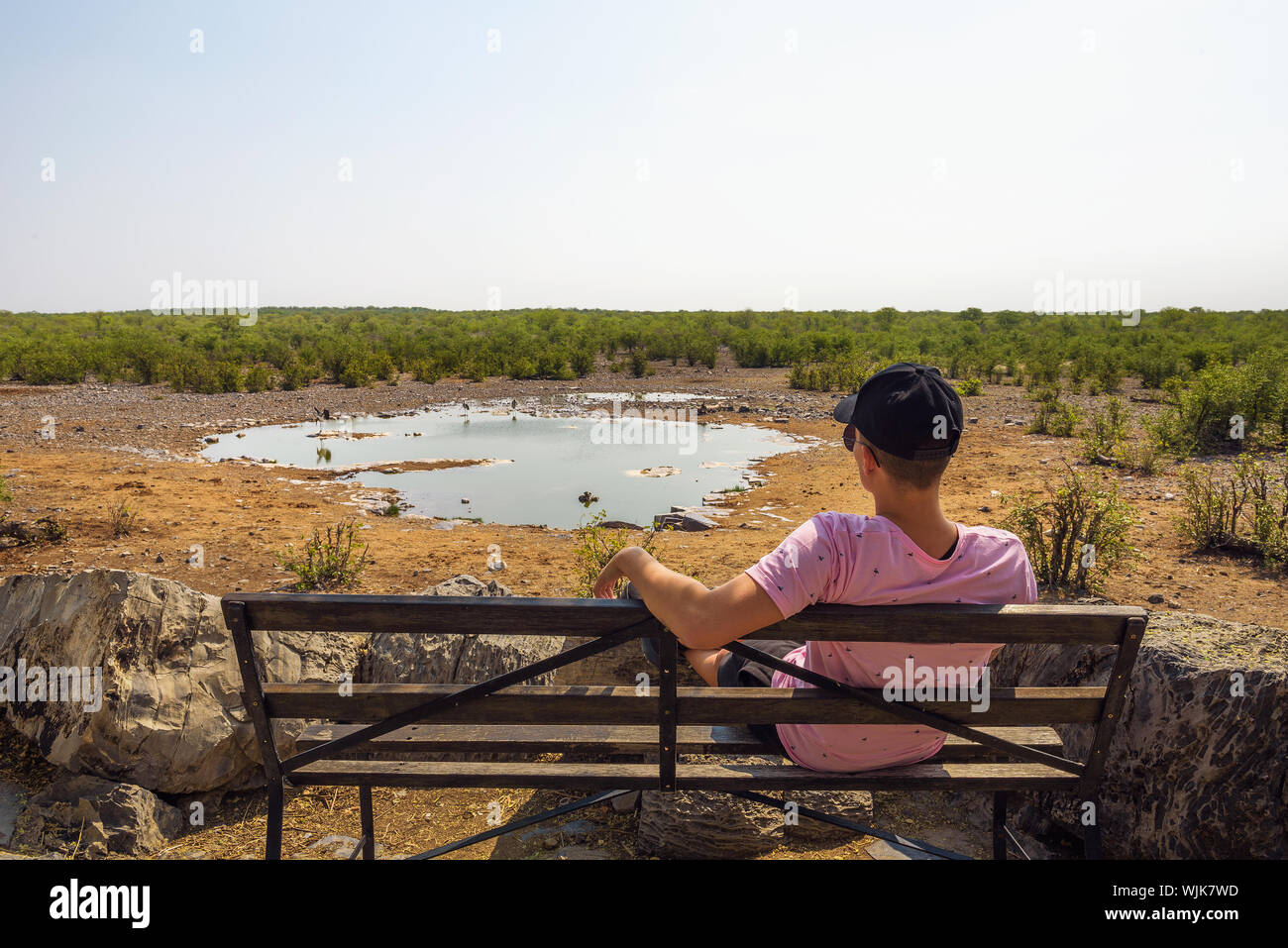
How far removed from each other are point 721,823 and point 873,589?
5.19 ft

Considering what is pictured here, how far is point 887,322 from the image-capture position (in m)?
62.8

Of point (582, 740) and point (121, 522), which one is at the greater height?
point (582, 740)

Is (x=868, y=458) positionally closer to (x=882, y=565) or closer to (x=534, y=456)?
(x=882, y=565)

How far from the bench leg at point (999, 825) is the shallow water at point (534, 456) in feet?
22.4

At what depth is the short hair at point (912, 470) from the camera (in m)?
1.93

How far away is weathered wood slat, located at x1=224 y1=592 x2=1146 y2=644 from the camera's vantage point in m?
1.92

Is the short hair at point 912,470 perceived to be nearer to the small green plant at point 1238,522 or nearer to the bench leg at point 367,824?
the bench leg at point 367,824

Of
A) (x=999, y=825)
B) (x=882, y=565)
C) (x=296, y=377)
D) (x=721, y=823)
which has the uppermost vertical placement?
(x=296, y=377)

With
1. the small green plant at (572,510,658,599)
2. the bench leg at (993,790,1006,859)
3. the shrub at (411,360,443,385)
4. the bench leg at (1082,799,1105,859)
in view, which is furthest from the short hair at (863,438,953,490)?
the shrub at (411,360,443,385)

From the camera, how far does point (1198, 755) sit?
2.77m

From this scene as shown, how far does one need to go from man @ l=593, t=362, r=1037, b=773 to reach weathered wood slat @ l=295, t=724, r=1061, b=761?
348mm

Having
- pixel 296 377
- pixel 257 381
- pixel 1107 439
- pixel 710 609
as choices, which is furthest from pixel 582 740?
pixel 296 377

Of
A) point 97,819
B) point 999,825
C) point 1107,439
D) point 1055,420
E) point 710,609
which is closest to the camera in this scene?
point 710,609
